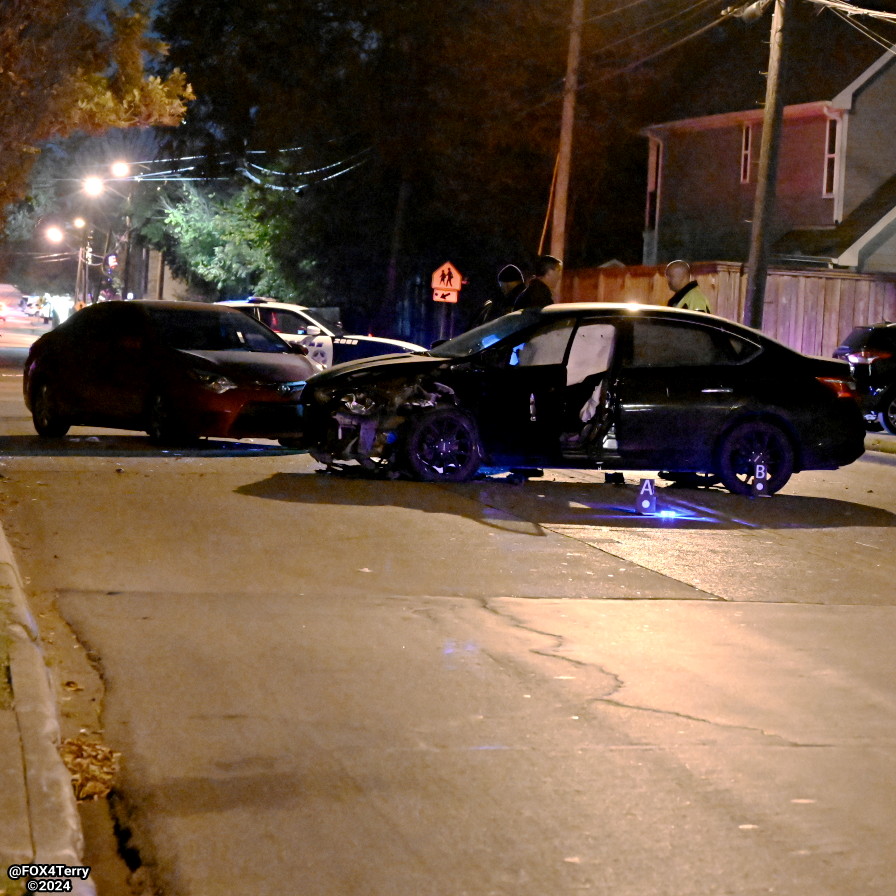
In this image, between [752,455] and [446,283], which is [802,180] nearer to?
[446,283]

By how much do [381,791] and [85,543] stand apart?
16.0ft

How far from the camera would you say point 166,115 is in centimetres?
1805

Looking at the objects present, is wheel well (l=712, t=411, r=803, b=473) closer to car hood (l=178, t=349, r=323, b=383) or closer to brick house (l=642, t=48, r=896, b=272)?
car hood (l=178, t=349, r=323, b=383)

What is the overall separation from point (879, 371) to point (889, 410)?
2.02ft

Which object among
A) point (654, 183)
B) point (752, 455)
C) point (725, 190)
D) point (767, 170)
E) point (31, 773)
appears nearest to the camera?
point (31, 773)

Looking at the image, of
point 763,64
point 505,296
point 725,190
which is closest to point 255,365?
point 505,296

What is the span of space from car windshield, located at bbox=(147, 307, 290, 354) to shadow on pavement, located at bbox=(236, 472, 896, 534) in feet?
9.64

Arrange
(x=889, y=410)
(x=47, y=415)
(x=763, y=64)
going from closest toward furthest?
(x=47, y=415) < (x=889, y=410) < (x=763, y=64)

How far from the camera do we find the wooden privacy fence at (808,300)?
28.9 meters

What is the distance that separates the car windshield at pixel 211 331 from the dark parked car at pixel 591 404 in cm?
332

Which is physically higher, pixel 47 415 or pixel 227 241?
pixel 227 241

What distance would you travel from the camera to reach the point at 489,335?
41.3 feet

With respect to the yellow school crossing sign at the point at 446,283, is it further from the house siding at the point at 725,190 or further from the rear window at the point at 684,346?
the rear window at the point at 684,346

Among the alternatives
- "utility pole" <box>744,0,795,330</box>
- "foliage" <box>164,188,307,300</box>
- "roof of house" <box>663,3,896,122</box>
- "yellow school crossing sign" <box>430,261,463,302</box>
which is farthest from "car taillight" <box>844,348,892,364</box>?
"foliage" <box>164,188,307,300</box>
